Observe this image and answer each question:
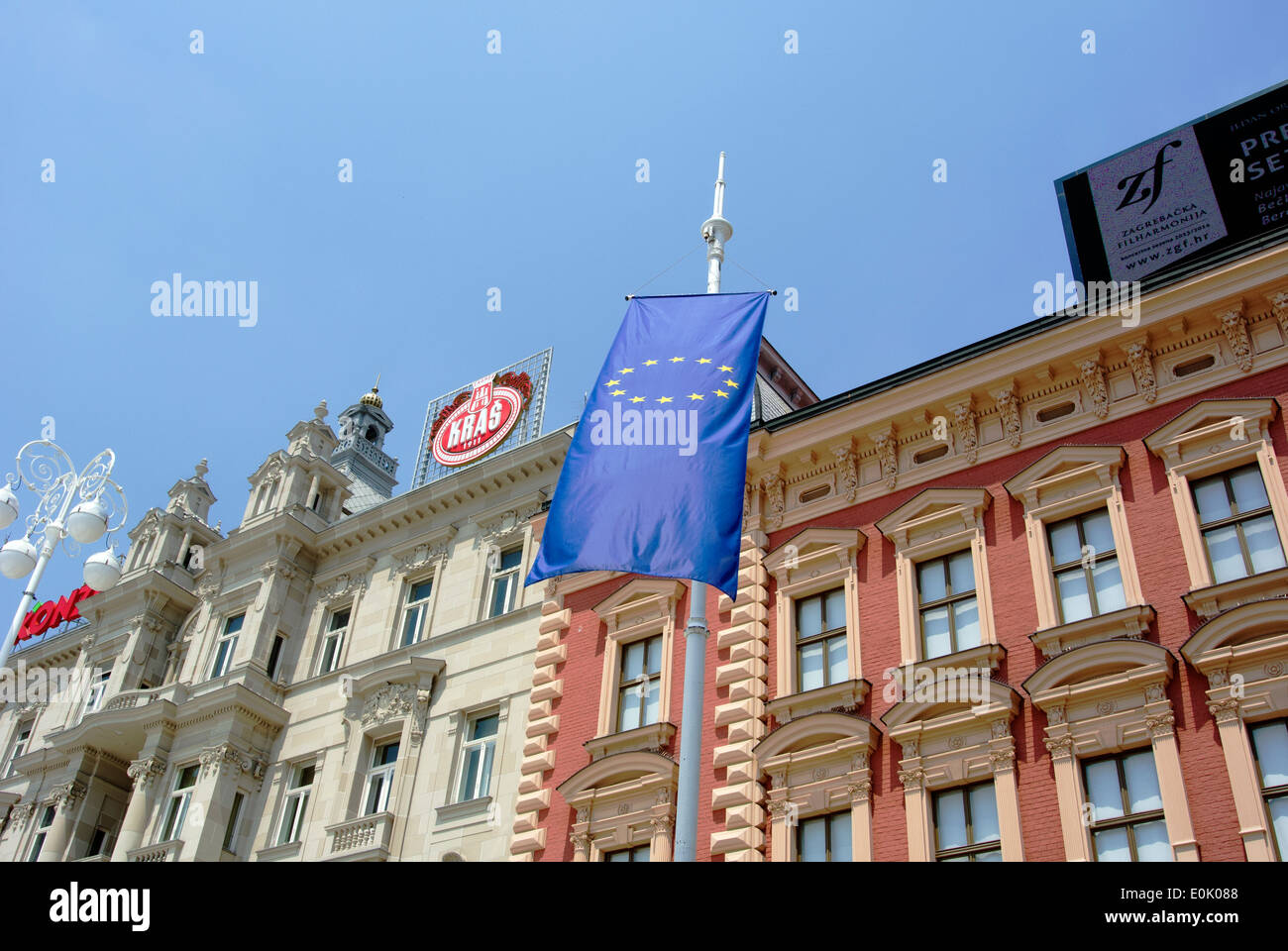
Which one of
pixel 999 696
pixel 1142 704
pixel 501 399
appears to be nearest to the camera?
pixel 1142 704

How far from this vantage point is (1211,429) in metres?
19.9

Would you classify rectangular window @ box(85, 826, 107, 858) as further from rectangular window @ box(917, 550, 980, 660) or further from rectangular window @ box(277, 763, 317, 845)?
rectangular window @ box(917, 550, 980, 660)

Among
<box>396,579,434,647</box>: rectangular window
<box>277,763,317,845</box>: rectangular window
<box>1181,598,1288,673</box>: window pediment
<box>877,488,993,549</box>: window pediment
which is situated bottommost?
<box>1181,598,1288,673</box>: window pediment

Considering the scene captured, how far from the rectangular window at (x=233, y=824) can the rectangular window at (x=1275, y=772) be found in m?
23.8

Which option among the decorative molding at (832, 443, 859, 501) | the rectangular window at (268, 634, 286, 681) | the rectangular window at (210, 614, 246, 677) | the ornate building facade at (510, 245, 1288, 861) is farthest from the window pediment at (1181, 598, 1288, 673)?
the rectangular window at (210, 614, 246, 677)

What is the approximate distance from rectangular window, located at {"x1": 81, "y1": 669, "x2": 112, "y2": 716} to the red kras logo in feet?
43.6

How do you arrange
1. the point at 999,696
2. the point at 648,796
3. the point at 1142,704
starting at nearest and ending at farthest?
the point at 1142,704 < the point at 999,696 < the point at 648,796

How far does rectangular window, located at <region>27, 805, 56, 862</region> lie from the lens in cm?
3600

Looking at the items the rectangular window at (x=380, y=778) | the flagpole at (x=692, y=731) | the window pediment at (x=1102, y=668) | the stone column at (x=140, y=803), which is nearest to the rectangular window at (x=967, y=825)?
the window pediment at (x=1102, y=668)

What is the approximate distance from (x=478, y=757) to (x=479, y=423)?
11.6m

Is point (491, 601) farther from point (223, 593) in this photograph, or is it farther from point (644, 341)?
point (644, 341)
